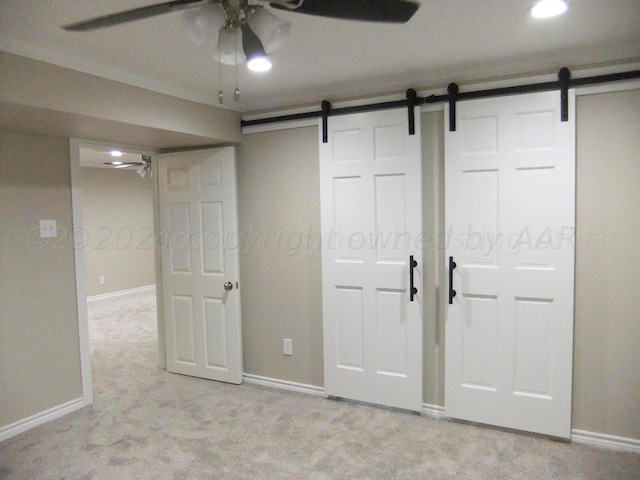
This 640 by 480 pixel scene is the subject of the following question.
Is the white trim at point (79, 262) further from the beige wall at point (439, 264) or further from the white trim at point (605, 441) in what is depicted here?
the white trim at point (605, 441)

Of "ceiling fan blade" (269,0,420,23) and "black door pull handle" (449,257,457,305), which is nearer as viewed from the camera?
"ceiling fan blade" (269,0,420,23)

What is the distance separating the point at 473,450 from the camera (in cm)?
258

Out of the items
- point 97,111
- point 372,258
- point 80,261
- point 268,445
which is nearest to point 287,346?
point 268,445

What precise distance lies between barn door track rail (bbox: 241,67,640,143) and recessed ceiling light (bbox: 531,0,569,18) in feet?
2.14

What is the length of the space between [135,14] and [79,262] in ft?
7.82

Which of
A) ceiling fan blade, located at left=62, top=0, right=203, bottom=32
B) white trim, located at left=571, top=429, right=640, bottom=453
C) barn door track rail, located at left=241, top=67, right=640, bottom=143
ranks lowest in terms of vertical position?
white trim, located at left=571, top=429, right=640, bottom=453

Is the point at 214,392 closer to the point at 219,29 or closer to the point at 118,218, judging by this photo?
the point at 219,29

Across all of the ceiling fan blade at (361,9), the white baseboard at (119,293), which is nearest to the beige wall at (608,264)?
the ceiling fan blade at (361,9)

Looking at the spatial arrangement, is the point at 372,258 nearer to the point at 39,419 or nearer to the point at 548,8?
the point at 548,8

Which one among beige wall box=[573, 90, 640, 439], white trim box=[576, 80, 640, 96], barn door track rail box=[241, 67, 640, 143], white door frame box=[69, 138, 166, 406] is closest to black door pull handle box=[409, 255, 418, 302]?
barn door track rail box=[241, 67, 640, 143]

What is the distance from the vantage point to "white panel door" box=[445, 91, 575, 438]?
8.51 feet

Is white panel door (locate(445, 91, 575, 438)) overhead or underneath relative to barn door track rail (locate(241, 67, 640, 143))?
underneath

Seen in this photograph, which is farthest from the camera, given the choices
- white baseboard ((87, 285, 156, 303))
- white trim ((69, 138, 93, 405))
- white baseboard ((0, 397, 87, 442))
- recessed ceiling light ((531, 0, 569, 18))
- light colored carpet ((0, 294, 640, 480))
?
white baseboard ((87, 285, 156, 303))

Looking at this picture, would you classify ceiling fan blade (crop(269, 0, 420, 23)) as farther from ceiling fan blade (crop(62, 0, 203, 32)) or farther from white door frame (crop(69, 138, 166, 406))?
white door frame (crop(69, 138, 166, 406))
